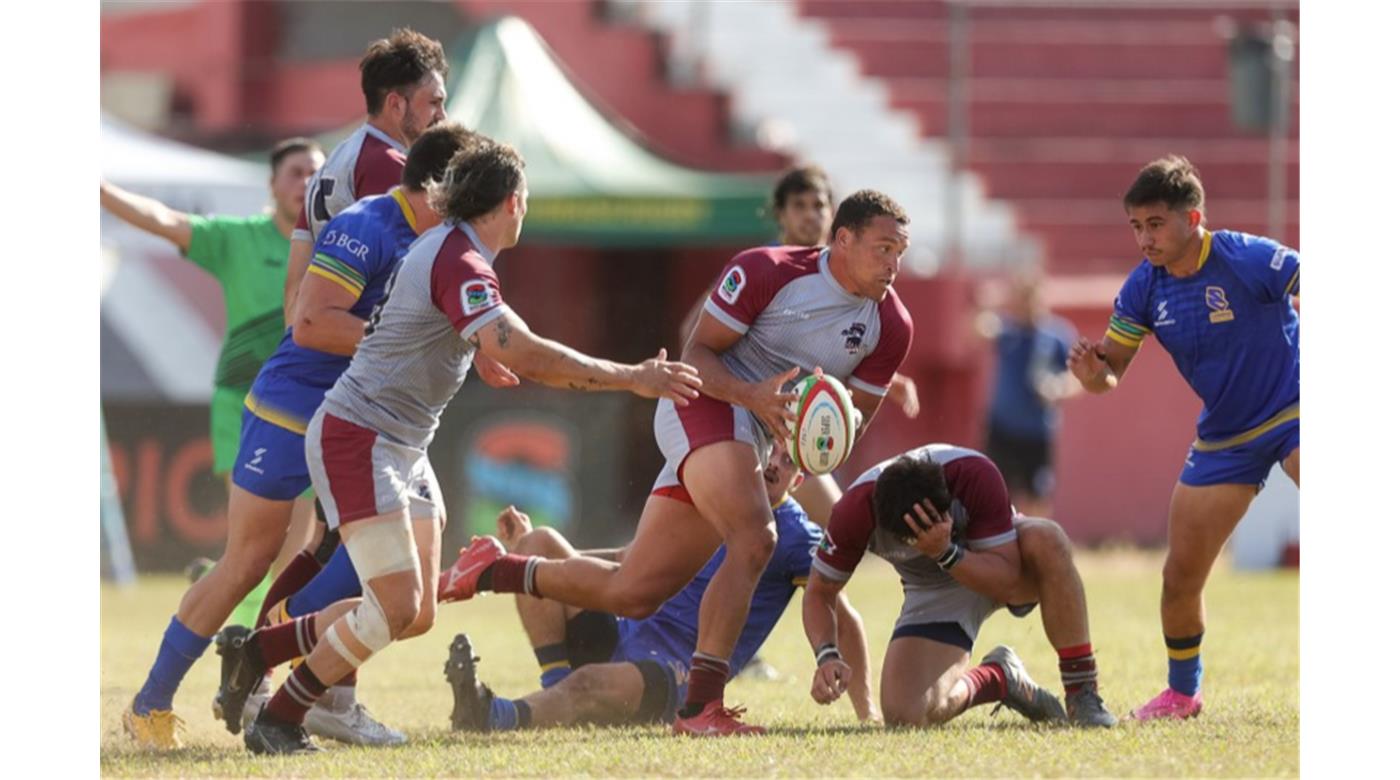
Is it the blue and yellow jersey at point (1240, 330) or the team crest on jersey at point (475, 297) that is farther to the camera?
the blue and yellow jersey at point (1240, 330)

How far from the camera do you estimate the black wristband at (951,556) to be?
7648 millimetres

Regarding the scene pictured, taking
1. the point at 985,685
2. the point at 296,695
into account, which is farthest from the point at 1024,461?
the point at 296,695

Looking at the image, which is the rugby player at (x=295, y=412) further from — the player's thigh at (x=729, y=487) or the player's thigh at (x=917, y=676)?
the player's thigh at (x=917, y=676)

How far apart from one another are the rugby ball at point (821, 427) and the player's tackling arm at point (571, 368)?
72cm

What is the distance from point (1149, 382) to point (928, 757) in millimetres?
11192

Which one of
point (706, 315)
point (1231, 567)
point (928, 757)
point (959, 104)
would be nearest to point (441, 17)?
point (959, 104)

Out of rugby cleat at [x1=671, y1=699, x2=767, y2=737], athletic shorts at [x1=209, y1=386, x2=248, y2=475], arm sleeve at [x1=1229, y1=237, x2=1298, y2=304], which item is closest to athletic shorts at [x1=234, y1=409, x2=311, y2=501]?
rugby cleat at [x1=671, y1=699, x2=767, y2=737]

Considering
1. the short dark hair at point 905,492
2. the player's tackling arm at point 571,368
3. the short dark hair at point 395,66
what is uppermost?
the short dark hair at point 395,66

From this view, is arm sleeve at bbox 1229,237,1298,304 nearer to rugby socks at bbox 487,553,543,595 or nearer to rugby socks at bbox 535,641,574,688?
rugby socks at bbox 487,553,543,595

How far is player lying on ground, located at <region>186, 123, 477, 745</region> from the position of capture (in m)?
7.44

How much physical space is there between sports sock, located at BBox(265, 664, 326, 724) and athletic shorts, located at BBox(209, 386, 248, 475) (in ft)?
7.99

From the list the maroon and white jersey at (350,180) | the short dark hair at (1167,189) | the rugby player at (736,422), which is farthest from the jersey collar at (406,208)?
the short dark hair at (1167,189)

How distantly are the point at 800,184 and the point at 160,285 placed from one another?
9023 mm

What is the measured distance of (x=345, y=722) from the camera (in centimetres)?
775
